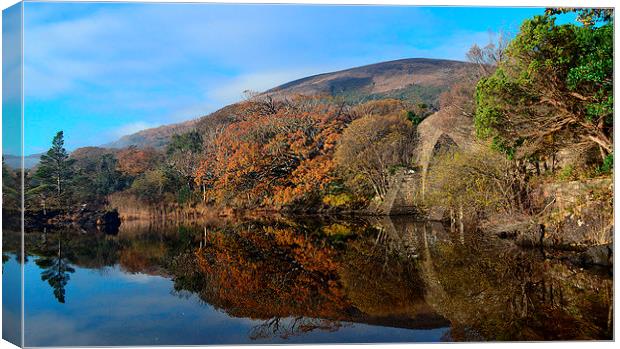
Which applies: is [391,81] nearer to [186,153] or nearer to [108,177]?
[186,153]

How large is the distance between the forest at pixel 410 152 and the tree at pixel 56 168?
46 mm

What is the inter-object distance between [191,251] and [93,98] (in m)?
4.47

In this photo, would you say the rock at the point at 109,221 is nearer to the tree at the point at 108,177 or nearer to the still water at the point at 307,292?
the tree at the point at 108,177

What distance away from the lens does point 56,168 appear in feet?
46.5

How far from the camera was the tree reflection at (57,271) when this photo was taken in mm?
8648

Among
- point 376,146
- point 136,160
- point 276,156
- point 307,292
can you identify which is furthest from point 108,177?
point 307,292

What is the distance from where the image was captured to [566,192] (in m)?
10.9

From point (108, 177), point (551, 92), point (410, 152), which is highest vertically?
point (551, 92)

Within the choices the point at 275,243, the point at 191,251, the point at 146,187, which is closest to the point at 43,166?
the point at 191,251

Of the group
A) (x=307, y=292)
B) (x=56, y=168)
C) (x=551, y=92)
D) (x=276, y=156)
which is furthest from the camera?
(x=276, y=156)

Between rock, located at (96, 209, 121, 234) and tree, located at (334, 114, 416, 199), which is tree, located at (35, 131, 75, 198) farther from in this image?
tree, located at (334, 114, 416, 199)

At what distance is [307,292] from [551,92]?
446 centimetres

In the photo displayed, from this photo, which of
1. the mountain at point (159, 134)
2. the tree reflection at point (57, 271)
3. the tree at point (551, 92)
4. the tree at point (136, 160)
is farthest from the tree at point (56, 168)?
the tree at point (551, 92)

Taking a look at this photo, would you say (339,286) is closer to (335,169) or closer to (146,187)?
(335,169)
